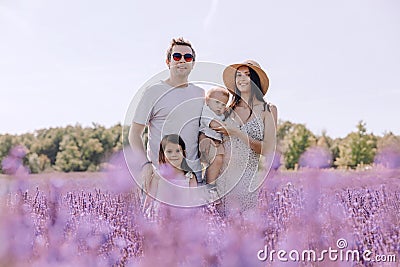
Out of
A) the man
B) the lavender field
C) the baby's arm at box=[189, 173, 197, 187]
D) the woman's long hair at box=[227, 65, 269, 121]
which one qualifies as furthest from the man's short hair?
the lavender field

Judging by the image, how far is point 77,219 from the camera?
2254mm

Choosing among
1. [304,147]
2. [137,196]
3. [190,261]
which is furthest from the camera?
[304,147]

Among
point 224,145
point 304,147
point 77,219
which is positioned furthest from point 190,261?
point 304,147

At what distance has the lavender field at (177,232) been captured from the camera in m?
1.65

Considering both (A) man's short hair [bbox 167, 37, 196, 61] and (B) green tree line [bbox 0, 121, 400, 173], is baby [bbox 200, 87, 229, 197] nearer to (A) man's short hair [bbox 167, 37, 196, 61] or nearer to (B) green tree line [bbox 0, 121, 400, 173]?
(A) man's short hair [bbox 167, 37, 196, 61]

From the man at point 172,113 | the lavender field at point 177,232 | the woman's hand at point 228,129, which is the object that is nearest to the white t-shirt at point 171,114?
the man at point 172,113

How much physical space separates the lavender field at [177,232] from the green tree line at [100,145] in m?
11.9

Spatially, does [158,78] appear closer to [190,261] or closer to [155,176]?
[155,176]

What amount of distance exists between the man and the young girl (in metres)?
0.04

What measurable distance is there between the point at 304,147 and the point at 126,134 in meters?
13.6

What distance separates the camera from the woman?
275 cm

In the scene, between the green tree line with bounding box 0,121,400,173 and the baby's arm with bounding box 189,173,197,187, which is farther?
the green tree line with bounding box 0,121,400,173

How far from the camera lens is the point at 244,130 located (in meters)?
2.76

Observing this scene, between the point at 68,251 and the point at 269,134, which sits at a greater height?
the point at 269,134
